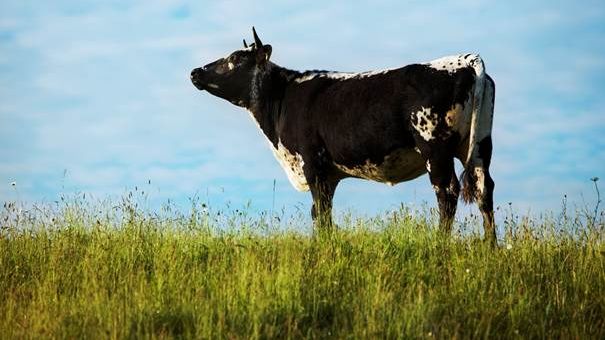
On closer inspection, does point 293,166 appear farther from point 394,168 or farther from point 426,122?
point 426,122

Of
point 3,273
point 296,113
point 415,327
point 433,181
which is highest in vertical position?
point 296,113

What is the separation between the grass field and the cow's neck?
3070 millimetres

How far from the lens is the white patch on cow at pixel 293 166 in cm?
1394

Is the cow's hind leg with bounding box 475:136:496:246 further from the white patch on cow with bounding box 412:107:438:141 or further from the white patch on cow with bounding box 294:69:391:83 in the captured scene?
the white patch on cow with bounding box 294:69:391:83

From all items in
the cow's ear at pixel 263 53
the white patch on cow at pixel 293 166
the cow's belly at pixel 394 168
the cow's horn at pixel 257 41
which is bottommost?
the cow's belly at pixel 394 168

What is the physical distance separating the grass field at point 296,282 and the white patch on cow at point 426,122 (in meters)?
1.20

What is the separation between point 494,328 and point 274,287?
2.24 m

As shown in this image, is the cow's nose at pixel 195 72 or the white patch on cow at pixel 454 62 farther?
the cow's nose at pixel 195 72

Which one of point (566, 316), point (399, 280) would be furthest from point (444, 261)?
point (566, 316)

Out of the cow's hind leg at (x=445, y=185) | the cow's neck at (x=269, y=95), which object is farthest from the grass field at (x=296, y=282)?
the cow's neck at (x=269, y=95)

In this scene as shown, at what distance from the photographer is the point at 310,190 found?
1373 cm

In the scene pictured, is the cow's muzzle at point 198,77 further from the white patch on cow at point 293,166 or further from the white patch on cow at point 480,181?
the white patch on cow at point 480,181

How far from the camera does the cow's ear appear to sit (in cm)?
1481

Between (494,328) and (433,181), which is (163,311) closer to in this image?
(494,328)
